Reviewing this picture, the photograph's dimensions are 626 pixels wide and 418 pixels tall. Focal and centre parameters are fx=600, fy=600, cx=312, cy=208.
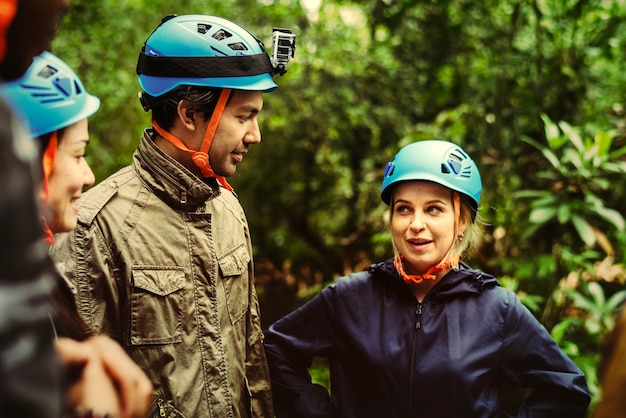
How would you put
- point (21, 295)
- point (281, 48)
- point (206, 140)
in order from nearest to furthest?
point (21, 295), point (206, 140), point (281, 48)

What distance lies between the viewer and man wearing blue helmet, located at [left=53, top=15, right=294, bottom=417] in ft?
7.41

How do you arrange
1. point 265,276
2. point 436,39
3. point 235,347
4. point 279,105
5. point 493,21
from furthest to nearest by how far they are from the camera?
1. point 265,276
2. point 279,105
3. point 436,39
4. point 493,21
5. point 235,347

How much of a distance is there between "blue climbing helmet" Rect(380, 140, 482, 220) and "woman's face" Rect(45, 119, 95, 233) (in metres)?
1.48

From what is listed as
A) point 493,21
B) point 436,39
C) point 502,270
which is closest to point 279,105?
point 436,39

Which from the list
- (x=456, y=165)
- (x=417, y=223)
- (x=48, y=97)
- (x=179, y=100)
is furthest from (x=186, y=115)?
(x=456, y=165)

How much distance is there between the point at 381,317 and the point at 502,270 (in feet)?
9.42

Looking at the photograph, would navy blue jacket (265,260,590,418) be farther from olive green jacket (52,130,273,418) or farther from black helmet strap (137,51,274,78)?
black helmet strap (137,51,274,78)

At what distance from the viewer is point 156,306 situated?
2295 mm

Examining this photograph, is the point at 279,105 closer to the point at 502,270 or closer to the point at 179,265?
the point at 502,270

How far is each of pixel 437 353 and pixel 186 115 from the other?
1.46m

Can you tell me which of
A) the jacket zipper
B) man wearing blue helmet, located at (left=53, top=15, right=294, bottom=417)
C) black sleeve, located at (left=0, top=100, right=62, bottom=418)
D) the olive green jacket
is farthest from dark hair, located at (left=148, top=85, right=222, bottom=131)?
black sleeve, located at (left=0, top=100, right=62, bottom=418)

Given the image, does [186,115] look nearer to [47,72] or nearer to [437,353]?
[47,72]

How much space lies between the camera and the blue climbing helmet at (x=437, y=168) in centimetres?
274

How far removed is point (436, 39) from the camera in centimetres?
705
